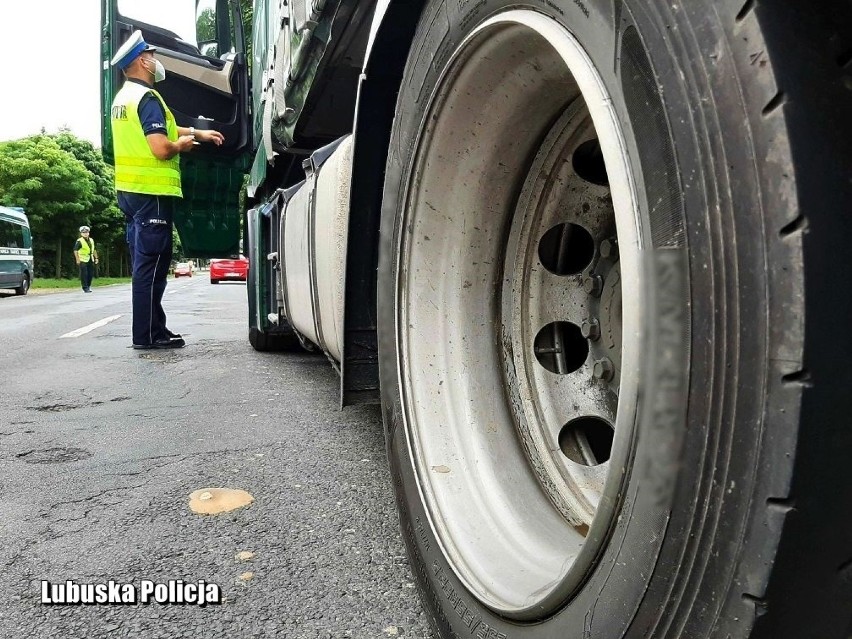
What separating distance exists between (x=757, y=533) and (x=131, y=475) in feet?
7.74

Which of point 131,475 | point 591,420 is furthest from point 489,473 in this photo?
point 131,475

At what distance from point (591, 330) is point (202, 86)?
222 inches

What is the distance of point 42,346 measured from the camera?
649cm

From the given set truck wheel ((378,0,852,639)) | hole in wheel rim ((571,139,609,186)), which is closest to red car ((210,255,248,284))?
hole in wheel rim ((571,139,609,186))

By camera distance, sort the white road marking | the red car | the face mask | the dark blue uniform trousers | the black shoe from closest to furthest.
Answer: the face mask, the dark blue uniform trousers, the black shoe, the white road marking, the red car

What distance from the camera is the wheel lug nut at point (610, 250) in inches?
55.6

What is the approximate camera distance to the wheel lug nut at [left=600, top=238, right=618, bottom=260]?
141 cm

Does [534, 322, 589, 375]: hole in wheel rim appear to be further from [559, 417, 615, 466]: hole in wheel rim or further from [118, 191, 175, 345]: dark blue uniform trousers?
[118, 191, 175, 345]: dark blue uniform trousers

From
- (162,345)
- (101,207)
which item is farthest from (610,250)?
(101,207)

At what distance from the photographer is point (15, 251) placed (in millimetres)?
19375

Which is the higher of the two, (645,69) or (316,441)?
(645,69)

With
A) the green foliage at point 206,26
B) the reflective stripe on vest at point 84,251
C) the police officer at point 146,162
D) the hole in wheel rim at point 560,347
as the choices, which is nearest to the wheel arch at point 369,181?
the hole in wheel rim at point 560,347

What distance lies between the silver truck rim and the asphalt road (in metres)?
0.39

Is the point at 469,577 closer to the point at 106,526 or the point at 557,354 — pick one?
the point at 557,354
